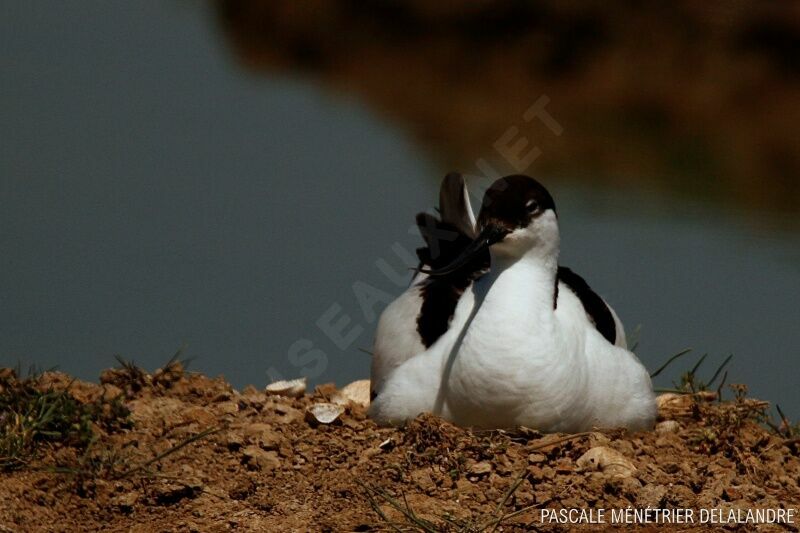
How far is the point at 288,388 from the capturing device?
5684 millimetres

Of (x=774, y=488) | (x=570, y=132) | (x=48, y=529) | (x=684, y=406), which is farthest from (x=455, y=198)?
(x=570, y=132)

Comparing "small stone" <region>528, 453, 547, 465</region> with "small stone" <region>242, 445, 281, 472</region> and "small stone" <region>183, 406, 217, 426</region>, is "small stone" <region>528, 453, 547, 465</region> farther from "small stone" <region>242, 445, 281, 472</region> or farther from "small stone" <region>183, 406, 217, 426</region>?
"small stone" <region>183, 406, 217, 426</region>

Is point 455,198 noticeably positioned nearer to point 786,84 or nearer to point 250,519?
point 250,519

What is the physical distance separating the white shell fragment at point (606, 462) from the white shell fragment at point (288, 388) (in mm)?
1504

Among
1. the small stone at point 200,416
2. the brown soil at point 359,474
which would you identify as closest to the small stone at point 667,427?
the brown soil at point 359,474

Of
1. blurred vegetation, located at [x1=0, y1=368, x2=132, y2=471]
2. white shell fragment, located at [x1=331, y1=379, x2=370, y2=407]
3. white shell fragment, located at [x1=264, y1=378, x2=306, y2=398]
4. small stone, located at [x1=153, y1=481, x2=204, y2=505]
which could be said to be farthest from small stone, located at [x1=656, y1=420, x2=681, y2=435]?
blurred vegetation, located at [x1=0, y1=368, x2=132, y2=471]

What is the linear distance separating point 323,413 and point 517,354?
2.81 ft

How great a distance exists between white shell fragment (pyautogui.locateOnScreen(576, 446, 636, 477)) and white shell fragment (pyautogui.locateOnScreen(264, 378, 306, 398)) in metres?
1.50

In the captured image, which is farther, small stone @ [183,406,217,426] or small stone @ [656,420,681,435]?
small stone @ [656,420,681,435]

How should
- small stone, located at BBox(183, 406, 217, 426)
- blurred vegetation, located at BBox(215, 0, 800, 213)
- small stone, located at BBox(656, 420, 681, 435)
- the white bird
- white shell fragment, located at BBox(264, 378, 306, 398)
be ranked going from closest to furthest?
1. the white bird
2. small stone, located at BBox(183, 406, 217, 426)
3. small stone, located at BBox(656, 420, 681, 435)
4. white shell fragment, located at BBox(264, 378, 306, 398)
5. blurred vegetation, located at BBox(215, 0, 800, 213)

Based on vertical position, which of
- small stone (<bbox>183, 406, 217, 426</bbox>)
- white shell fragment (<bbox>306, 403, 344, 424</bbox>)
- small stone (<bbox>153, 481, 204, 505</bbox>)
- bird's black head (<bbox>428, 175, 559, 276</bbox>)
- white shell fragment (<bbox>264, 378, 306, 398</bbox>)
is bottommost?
small stone (<bbox>153, 481, 204, 505</bbox>)

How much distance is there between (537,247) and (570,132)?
339 inches

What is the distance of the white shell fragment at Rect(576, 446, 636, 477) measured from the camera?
457cm

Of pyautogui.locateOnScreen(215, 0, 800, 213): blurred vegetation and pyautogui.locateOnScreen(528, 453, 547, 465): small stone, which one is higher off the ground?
pyautogui.locateOnScreen(215, 0, 800, 213): blurred vegetation
